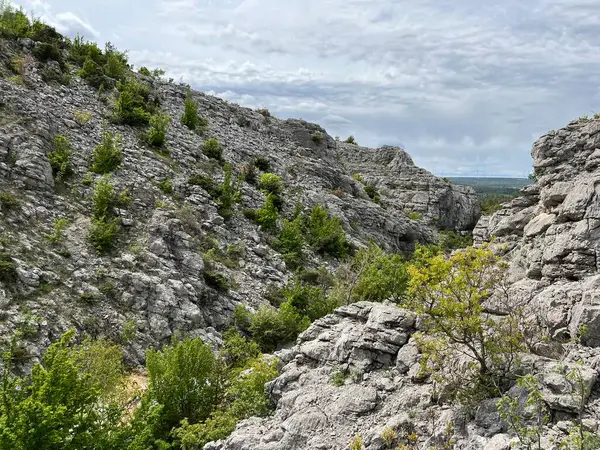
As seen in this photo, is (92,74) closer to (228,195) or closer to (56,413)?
(228,195)

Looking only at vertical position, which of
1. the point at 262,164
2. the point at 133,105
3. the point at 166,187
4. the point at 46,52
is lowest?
the point at 166,187

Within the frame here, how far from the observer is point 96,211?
68.7ft

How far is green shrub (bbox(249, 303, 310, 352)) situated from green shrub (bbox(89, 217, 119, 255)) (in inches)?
269

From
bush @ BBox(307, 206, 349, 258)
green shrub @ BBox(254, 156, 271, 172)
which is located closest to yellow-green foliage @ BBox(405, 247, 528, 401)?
bush @ BBox(307, 206, 349, 258)

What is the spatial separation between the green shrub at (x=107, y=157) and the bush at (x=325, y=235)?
474 inches

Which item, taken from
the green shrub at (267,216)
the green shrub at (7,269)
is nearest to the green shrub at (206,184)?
the green shrub at (267,216)

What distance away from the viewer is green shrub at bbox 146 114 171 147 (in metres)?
28.8

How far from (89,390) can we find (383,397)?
6176mm

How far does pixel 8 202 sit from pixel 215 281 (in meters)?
8.98

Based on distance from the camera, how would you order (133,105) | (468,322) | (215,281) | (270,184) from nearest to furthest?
(468,322) → (215,281) → (133,105) → (270,184)

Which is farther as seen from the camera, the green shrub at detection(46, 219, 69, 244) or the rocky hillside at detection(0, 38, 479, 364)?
the green shrub at detection(46, 219, 69, 244)

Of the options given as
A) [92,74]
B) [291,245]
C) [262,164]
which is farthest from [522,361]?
[92,74]

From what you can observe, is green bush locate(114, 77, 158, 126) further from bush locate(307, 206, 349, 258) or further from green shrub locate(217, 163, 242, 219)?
bush locate(307, 206, 349, 258)

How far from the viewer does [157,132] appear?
28.9 meters
